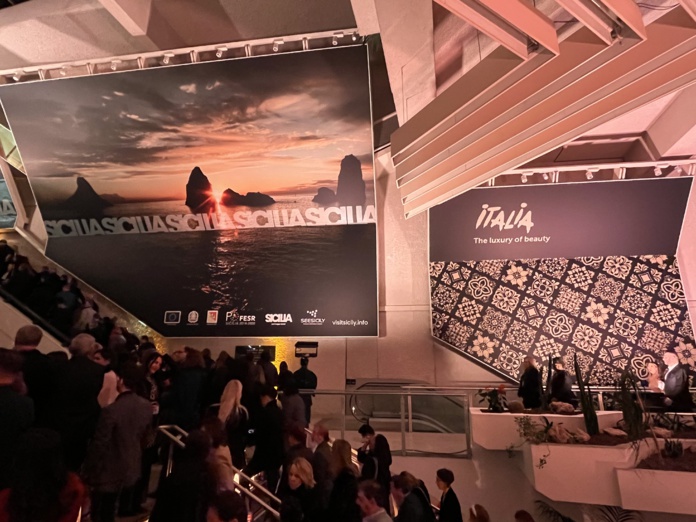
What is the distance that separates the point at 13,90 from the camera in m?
6.28

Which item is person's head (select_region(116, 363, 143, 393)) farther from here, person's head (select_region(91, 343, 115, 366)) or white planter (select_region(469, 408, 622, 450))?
white planter (select_region(469, 408, 622, 450))

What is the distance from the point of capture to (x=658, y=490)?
3795 millimetres

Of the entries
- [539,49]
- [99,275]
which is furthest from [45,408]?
[99,275]

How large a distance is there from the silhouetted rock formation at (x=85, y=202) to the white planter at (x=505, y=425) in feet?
21.1

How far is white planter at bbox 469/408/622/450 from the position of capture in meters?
4.44

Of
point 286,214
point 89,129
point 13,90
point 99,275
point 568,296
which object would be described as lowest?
Answer: point 568,296

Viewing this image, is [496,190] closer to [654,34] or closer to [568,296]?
[568,296]

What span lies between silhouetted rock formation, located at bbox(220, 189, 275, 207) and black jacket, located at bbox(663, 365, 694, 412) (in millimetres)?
5540

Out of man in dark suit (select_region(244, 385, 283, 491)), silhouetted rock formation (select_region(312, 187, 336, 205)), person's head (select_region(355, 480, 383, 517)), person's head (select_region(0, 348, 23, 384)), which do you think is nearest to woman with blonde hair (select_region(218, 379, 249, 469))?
man in dark suit (select_region(244, 385, 283, 491))

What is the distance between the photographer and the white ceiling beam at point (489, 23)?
208cm

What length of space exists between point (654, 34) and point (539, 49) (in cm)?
56

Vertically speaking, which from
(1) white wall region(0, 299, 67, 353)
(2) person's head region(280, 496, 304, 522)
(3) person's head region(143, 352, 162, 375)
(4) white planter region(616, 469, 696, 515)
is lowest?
(4) white planter region(616, 469, 696, 515)

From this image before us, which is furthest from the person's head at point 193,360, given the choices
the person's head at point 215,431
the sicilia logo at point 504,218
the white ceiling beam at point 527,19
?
the sicilia logo at point 504,218

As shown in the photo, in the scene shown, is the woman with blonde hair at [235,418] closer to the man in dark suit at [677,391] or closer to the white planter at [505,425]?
the white planter at [505,425]
